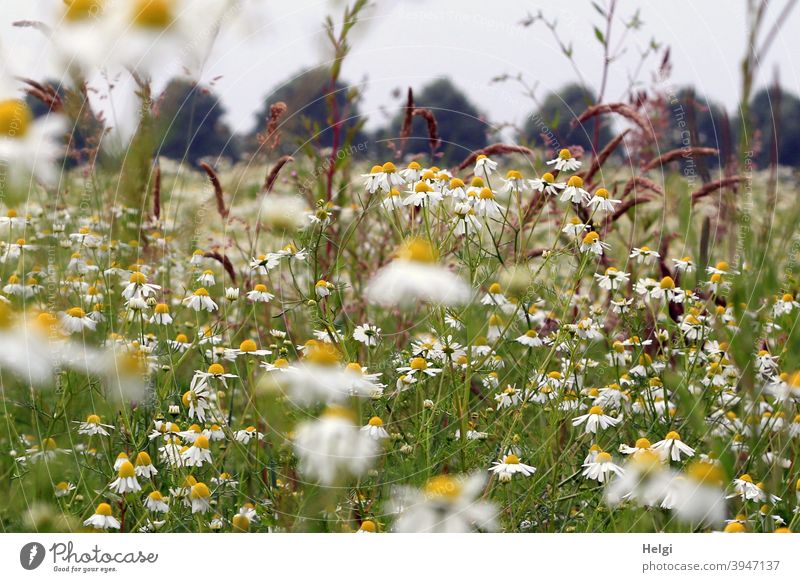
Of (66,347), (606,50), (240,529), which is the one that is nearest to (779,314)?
(606,50)

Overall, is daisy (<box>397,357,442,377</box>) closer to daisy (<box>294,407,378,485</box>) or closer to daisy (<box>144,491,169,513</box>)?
daisy (<box>294,407,378,485</box>)

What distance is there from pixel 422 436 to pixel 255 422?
0.33 metres

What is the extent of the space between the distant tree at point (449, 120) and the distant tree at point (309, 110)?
0.09 metres

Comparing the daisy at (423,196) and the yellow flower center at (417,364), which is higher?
the daisy at (423,196)

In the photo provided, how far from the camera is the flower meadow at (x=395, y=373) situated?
1.37 metres

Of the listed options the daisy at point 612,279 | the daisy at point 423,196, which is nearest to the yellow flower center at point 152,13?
the daisy at point 423,196

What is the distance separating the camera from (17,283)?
1.77m

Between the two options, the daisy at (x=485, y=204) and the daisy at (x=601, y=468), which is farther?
the daisy at (x=485, y=204)

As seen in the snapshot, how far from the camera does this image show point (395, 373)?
1.49 metres

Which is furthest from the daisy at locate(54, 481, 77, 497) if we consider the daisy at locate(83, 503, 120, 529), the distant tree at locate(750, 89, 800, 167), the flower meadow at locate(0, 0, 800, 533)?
the distant tree at locate(750, 89, 800, 167)

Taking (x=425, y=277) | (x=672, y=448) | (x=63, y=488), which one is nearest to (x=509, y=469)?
(x=672, y=448)

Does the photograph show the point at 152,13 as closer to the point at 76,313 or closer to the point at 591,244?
the point at 76,313

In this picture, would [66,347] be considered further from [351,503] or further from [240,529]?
[351,503]

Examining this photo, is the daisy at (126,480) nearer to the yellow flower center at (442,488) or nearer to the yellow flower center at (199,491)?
the yellow flower center at (199,491)
